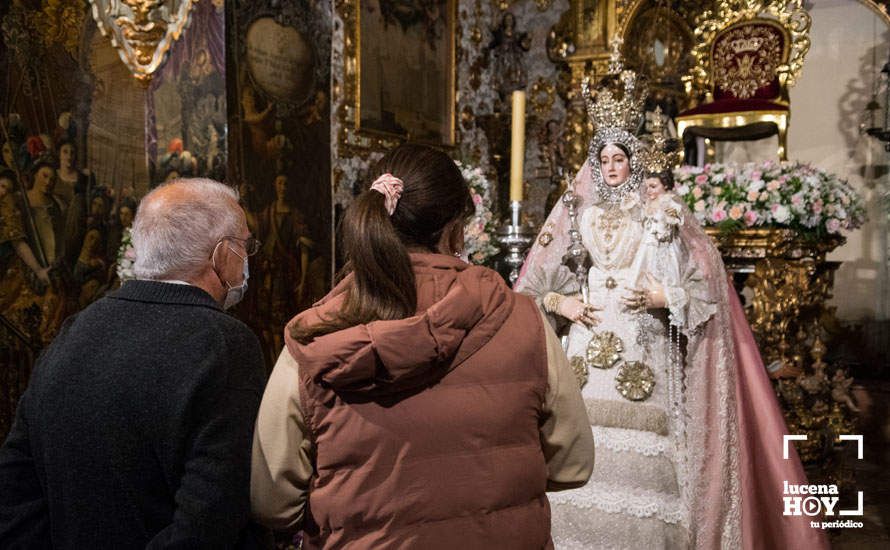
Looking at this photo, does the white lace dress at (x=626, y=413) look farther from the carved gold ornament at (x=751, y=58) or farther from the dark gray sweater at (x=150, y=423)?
the carved gold ornament at (x=751, y=58)

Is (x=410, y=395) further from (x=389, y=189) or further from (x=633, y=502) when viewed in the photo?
(x=633, y=502)

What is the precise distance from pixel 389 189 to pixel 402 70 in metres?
6.18

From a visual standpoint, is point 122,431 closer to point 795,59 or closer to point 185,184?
point 185,184

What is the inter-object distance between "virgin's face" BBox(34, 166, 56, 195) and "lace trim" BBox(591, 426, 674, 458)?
2.99 m

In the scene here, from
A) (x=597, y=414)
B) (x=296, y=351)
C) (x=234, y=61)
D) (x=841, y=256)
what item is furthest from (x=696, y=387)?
(x=841, y=256)

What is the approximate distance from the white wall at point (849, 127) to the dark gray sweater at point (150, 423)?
8.18 m

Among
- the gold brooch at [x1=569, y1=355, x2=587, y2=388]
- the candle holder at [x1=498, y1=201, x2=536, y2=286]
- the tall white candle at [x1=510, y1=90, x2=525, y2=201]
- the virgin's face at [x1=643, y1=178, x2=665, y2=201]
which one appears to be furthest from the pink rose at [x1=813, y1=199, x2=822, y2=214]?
the tall white candle at [x1=510, y1=90, x2=525, y2=201]

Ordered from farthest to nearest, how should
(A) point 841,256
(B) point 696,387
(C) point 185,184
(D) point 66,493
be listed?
(A) point 841,256 < (B) point 696,387 < (C) point 185,184 < (D) point 66,493

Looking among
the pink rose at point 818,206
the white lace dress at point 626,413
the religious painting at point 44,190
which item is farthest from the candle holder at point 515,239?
the pink rose at point 818,206

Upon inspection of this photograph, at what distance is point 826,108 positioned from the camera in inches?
347

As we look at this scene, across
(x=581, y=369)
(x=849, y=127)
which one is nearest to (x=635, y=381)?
(x=581, y=369)

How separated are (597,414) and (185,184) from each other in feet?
8.11

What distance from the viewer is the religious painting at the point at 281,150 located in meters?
5.07

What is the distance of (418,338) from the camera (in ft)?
5.37
